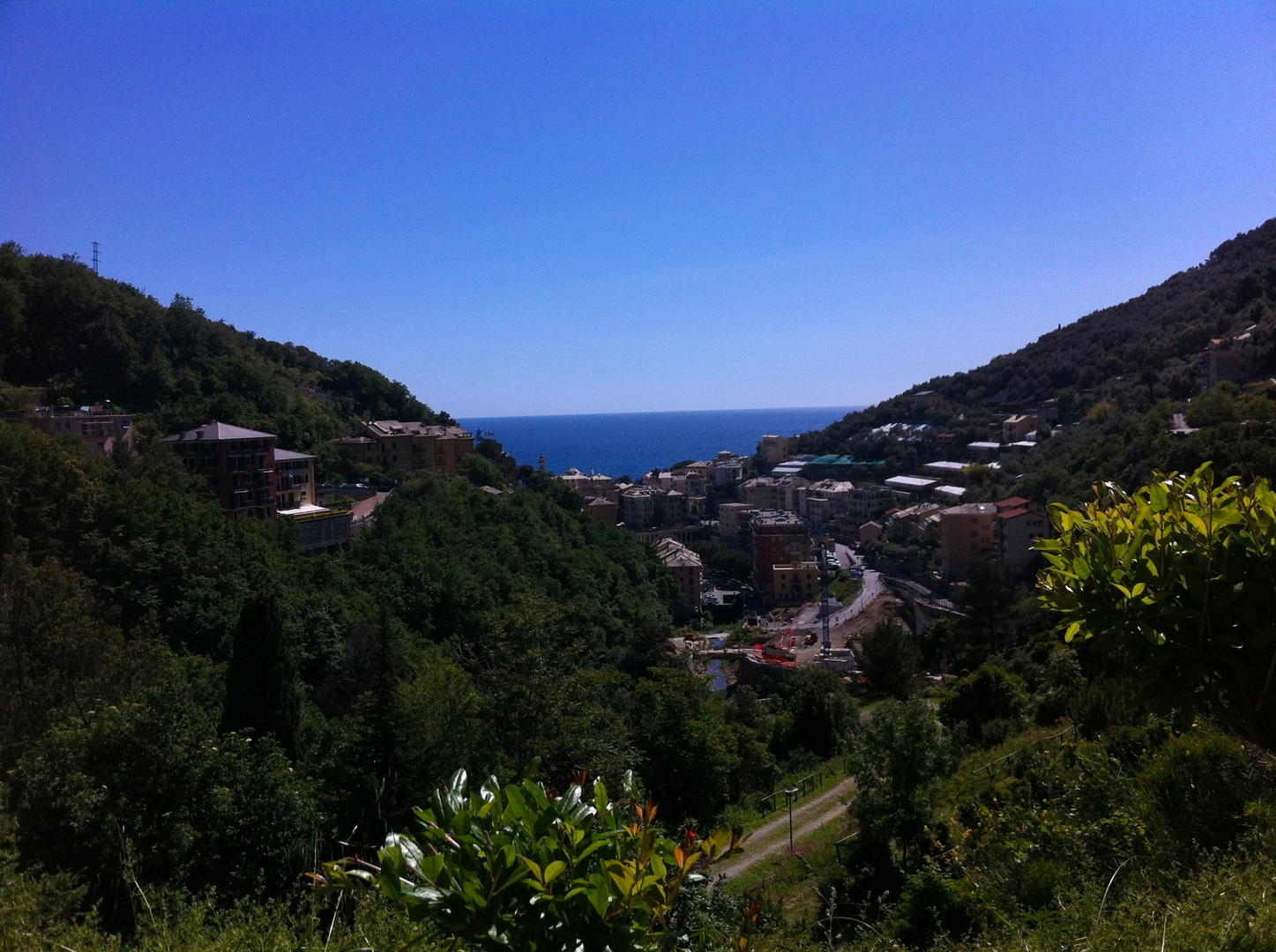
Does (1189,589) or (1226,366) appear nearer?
(1189,589)

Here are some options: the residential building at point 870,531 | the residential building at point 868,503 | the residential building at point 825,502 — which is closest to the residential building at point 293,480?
the residential building at point 870,531

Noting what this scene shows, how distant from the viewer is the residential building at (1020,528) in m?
32.6

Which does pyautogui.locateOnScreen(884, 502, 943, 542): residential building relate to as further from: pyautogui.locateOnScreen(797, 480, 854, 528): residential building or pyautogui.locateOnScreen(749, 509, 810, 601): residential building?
pyautogui.locateOnScreen(797, 480, 854, 528): residential building

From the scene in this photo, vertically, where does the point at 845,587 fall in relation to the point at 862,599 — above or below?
above

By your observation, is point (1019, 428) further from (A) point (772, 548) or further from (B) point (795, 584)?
(B) point (795, 584)

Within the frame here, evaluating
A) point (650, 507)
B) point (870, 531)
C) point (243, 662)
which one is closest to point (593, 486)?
point (650, 507)

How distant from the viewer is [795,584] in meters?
42.8

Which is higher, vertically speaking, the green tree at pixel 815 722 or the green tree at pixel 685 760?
the green tree at pixel 685 760

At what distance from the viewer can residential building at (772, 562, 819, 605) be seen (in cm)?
4234

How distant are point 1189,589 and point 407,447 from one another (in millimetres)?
37434

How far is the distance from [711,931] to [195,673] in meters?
13.8

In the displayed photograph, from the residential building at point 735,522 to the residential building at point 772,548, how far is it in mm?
8072

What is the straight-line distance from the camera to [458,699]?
31.8ft

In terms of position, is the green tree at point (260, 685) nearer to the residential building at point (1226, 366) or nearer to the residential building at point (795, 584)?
the residential building at point (795, 584)
